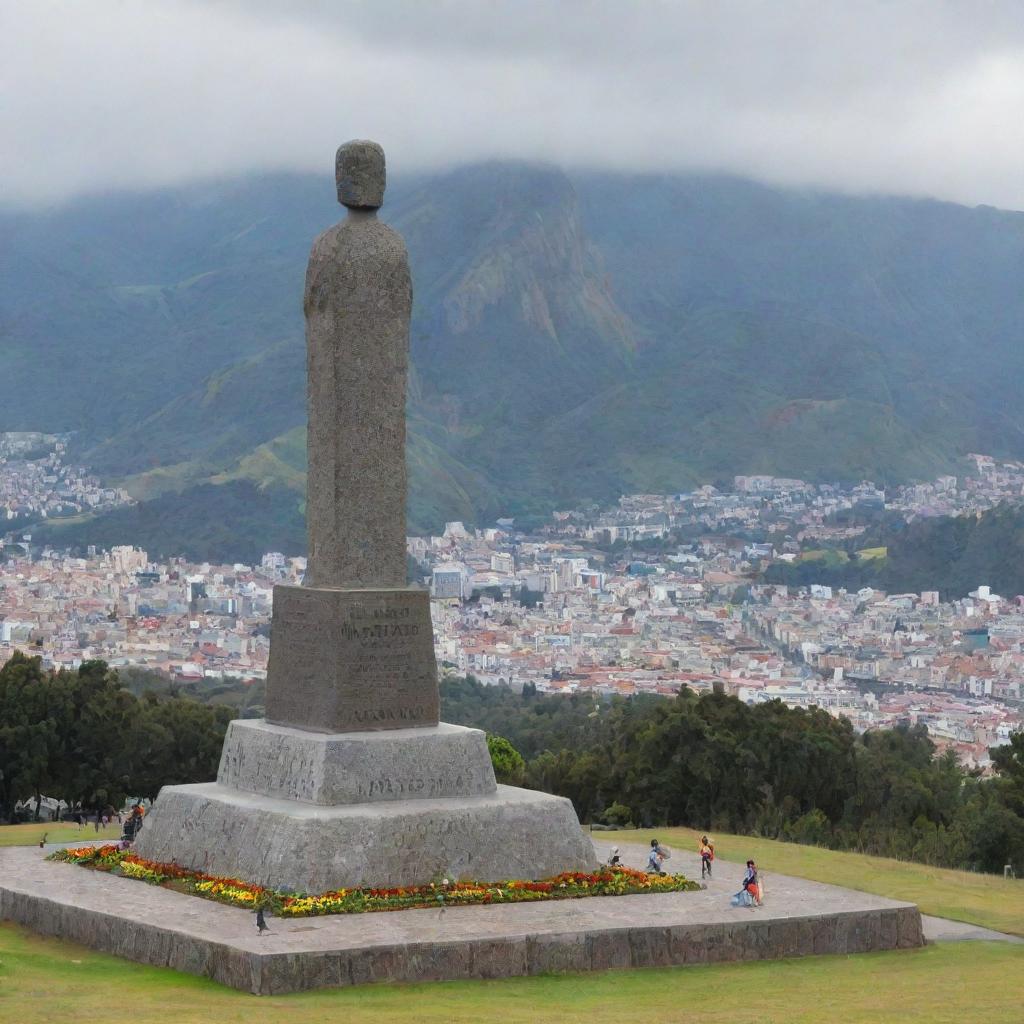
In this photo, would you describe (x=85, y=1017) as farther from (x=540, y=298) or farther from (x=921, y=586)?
(x=540, y=298)

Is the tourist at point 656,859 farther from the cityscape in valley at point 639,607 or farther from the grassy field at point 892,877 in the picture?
the cityscape in valley at point 639,607

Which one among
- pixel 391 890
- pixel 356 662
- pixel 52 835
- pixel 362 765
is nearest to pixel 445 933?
pixel 391 890

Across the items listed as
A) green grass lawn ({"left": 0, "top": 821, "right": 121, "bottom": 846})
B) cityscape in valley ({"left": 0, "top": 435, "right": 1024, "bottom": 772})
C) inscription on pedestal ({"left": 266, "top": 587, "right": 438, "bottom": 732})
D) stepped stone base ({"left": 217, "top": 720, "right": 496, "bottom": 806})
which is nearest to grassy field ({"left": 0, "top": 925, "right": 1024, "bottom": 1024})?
stepped stone base ({"left": 217, "top": 720, "right": 496, "bottom": 806})

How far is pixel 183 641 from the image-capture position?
111312mm

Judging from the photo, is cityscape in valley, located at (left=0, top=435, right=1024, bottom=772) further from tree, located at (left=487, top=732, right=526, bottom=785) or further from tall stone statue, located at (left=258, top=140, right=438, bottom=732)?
tall stone statue, located at (left=258, top=140, right=438, bottom=732)

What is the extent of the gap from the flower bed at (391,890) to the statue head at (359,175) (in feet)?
17.6

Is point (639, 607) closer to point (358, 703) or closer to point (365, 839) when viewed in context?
point (358, 703)

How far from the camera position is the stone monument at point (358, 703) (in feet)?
47.1

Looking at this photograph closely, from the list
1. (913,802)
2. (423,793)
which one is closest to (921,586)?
(913,802)

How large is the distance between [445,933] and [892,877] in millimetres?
6570

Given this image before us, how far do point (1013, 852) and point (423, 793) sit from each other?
1098 centimetres

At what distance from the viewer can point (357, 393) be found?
15539 mm

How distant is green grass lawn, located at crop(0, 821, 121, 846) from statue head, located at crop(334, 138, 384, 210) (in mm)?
6726

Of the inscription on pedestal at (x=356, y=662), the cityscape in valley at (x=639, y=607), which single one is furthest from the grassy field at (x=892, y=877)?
the cityscape in valley at (x=639, y=607)
